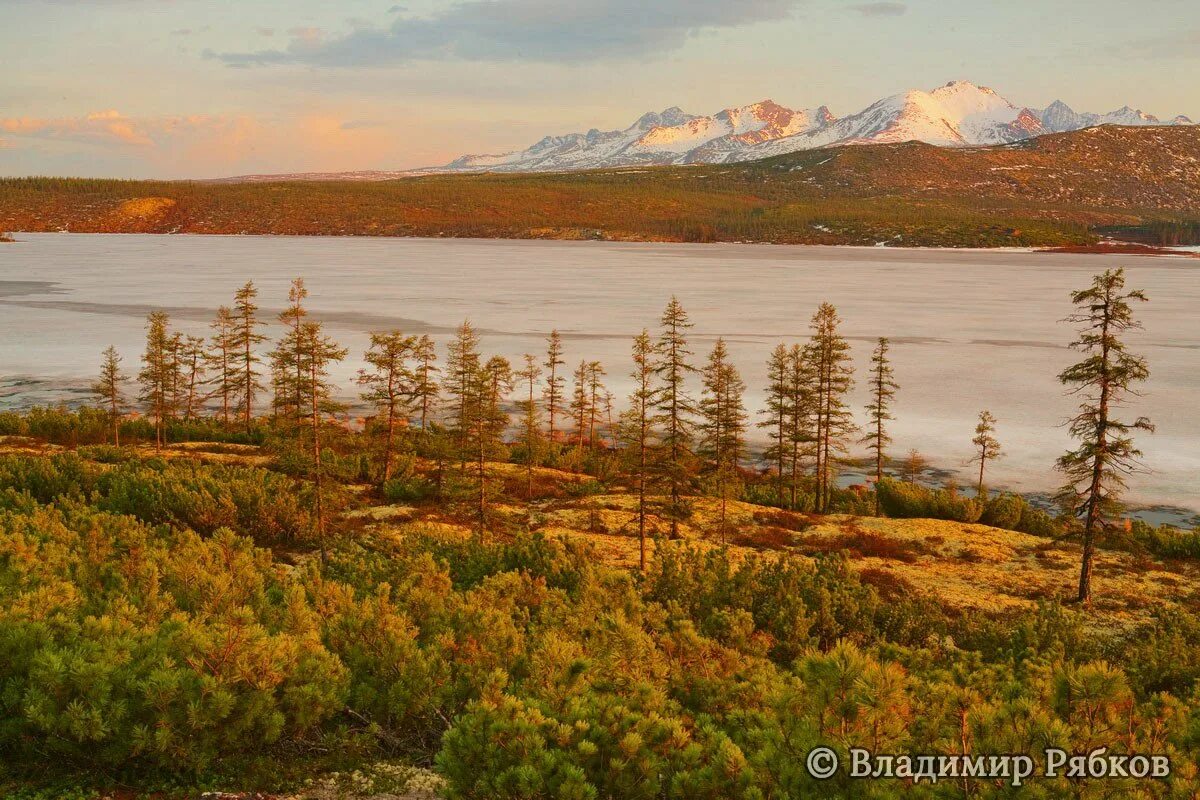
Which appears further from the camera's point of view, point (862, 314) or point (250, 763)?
point (862, 314)

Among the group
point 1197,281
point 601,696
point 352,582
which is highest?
point 1197,281

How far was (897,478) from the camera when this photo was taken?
113ft

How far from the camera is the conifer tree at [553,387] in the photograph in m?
39.5

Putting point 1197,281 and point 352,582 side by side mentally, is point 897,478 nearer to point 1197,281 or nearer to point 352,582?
point 352,582

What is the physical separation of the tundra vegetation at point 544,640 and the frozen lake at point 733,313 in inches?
474

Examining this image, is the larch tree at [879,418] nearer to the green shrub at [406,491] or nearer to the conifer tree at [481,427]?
the conifer tree at [481,427]

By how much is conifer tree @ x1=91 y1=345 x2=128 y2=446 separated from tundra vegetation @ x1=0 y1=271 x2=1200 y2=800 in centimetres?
828

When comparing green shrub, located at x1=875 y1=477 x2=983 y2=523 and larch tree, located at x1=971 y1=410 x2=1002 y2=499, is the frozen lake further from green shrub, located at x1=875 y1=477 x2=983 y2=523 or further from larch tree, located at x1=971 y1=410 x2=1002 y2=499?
green shrub, located at x1=875 y1=477 x2=983 y2=523

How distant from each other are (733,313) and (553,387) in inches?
1509

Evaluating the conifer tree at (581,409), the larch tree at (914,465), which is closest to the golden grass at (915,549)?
the larch tree at (914,465)

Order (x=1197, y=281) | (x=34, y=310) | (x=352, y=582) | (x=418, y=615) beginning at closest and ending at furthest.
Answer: (x=418, y=615) < (x=352, y=582) < (x=34, y=310) < (x=1197, y=281)

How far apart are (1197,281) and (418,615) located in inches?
4907

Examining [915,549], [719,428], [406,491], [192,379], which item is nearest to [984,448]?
[915,549]

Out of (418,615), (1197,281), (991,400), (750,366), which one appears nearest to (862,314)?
(750,366)
